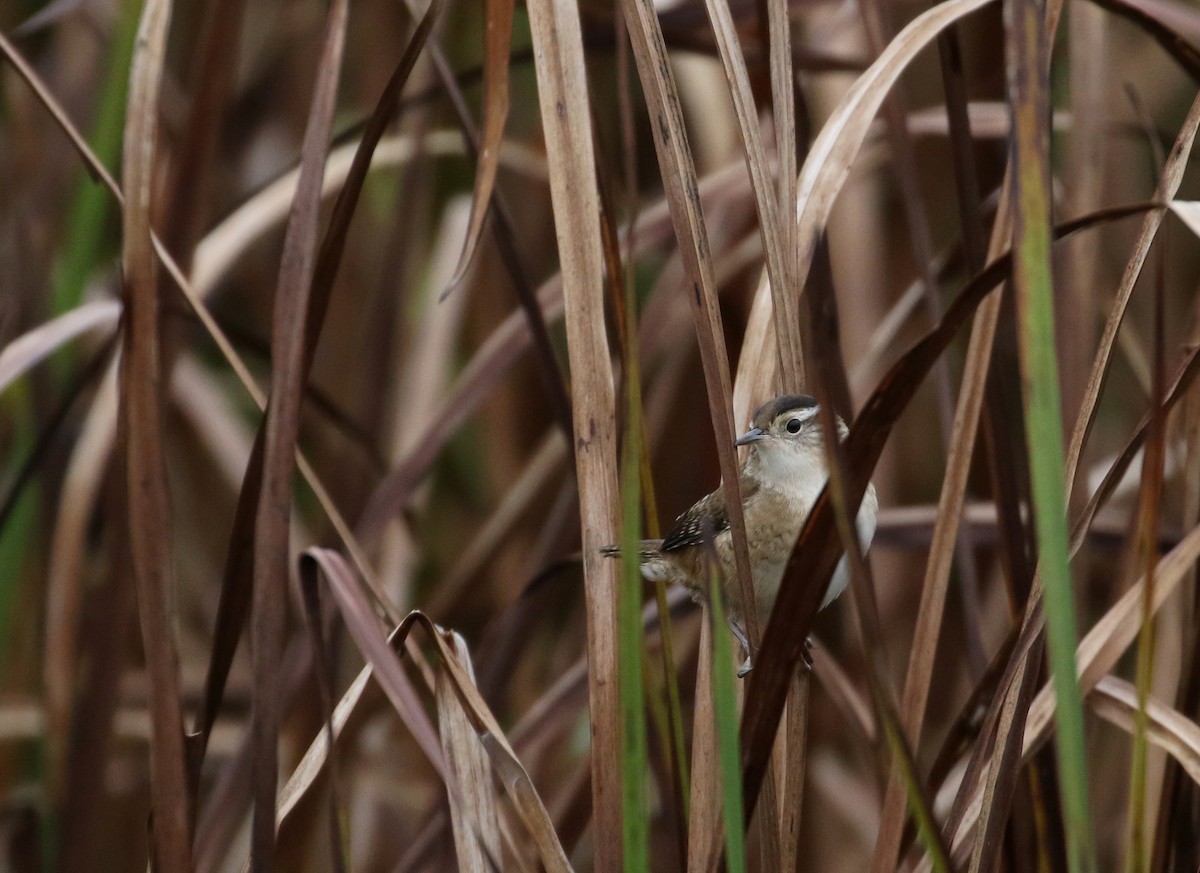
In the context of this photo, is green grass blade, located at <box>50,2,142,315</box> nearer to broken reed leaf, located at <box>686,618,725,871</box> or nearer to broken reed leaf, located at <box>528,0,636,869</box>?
broken reed leaf, located at <box>528,0,636,869</box>

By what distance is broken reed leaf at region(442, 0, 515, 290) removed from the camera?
4.54 ft

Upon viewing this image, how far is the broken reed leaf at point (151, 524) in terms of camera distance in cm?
132

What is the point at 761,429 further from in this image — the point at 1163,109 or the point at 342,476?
the point at 1163,109

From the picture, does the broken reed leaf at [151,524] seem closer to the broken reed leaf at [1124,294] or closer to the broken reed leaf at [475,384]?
the broken reed leaf at [475,384]

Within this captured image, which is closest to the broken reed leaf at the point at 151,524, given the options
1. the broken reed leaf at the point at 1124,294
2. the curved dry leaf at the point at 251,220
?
the curved dry leaf at the point at 251,220

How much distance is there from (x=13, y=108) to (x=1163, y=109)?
280 centimetres

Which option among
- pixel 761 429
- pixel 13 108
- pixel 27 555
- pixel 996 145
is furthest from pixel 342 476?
pixel 996 145

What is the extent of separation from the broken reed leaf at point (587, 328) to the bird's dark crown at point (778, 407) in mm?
286

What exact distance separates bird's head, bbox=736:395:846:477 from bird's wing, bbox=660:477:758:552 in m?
0.09

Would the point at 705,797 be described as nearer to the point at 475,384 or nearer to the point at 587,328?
the point at 587,328

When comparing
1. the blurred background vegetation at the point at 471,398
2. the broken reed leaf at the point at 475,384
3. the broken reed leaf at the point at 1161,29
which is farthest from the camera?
the broken reed leaf at the point at 475,384

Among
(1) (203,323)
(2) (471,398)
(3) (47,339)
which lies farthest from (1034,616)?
(3) (47,339)

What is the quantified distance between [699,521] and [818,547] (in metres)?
0.95

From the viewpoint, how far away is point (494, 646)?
2328 mm
